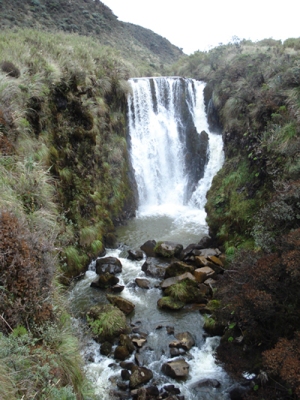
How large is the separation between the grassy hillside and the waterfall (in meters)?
6.03

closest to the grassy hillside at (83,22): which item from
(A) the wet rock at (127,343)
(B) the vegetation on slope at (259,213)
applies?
(B) the vegetation on slope at (259,213)

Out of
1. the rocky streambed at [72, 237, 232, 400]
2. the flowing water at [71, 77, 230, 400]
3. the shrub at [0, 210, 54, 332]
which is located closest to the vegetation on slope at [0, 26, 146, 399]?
the shrub at [0, 210, 54, 332]

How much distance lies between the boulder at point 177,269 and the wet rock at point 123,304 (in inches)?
68.2

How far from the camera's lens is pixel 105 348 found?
22.2 feet

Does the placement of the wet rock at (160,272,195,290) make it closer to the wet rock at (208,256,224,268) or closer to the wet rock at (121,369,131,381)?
the wet rock at (208,256,224,268)

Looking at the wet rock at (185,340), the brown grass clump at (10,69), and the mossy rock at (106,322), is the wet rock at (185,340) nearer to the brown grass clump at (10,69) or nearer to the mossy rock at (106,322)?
the mossy rock at (106,322)

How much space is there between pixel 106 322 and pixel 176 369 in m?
1.89

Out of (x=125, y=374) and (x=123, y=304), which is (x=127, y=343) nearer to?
(x=125, y=374)

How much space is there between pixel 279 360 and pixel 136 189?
12.5m

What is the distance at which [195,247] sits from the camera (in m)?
11.0

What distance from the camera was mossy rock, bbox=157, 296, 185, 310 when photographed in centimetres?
823

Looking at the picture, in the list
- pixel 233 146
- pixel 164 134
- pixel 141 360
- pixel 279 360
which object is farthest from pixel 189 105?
pixel 279 360

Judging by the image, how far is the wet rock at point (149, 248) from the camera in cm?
1117

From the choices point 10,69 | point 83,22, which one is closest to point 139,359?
point 10,69
